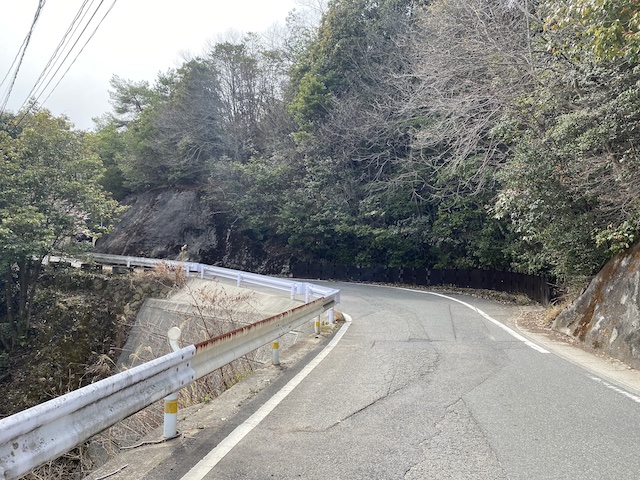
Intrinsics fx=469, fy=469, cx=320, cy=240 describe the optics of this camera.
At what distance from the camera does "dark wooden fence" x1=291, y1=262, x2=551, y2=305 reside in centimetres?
1788

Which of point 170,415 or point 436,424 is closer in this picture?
point 170,415

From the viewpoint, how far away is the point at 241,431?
14.1ft

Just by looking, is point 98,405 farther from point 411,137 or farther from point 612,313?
point 411,137

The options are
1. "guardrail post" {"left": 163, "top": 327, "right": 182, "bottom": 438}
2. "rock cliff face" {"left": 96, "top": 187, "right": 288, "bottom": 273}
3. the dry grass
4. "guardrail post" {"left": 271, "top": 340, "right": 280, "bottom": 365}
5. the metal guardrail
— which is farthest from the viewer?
"rock cliff face" {"left": 96, "top": 187, "right": 288, "bottom": 273}

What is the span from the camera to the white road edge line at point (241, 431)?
3.43 m

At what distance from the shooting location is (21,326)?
66.8ft

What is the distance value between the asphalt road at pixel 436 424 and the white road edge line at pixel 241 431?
0.09 ft

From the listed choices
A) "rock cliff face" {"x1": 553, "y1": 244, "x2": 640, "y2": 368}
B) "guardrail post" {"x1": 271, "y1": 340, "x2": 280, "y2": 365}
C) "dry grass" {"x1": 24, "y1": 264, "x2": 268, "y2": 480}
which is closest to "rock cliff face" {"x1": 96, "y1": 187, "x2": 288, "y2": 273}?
"dry grass" {"x1": 24, "y1": 264, "x2": 268, "y2": 480}

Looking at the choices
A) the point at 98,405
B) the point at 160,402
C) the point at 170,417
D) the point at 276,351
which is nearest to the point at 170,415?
the point at 170,417

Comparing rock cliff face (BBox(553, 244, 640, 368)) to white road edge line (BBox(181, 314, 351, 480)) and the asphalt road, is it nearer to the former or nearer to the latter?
the asphalt road

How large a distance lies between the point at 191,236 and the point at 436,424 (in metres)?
29.4

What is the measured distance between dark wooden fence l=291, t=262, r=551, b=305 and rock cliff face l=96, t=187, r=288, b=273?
3.25m

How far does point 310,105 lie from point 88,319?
639 inches

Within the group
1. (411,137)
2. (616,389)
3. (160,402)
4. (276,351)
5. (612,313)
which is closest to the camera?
(616,389)
